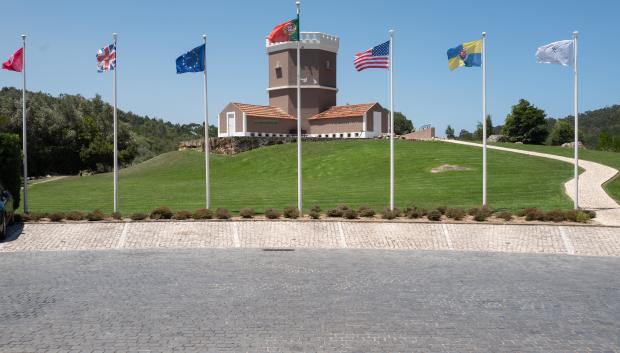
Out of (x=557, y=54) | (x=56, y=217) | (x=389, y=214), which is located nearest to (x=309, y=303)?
(x=389, y=214)

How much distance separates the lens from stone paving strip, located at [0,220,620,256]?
15195mm

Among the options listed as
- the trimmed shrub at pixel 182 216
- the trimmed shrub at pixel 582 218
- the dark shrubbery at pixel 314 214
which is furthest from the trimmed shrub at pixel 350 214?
the trimmed shrub at pixel 582 218

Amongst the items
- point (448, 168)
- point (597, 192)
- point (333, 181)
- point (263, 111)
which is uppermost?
point (263, 111)

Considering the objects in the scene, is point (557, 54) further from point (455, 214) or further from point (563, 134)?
point (563, 134)

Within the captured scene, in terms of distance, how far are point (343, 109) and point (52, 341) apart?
184 ft

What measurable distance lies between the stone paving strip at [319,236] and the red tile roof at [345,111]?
4243 centimetres

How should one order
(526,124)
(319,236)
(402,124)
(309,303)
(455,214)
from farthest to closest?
(402,124)
(526,124)
(455,214)
(319,236)
(309,303)

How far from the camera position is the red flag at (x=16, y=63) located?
20547 mm

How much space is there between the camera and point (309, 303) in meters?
9.04

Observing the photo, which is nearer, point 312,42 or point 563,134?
point 312,42

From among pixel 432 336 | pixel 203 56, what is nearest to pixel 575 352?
pixel 432 336

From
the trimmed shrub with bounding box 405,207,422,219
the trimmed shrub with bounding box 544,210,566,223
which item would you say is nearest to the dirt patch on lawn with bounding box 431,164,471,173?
the trimmed shrub with bounding box 405,207,422,219

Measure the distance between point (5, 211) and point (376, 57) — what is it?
44.7 feet

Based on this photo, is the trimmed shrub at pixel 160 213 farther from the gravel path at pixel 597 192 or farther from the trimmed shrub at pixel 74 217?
the gravel path at pixel 597 192
